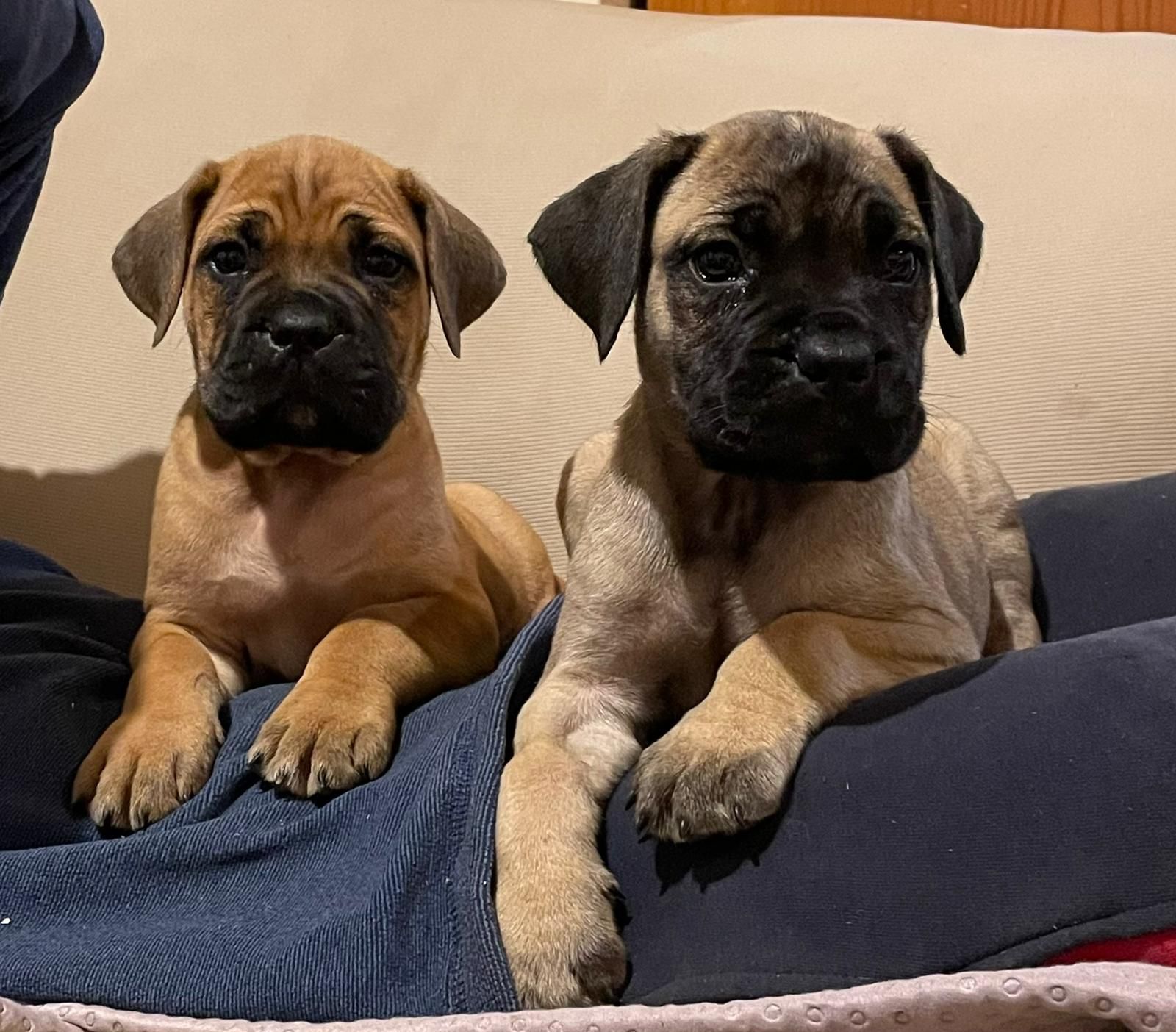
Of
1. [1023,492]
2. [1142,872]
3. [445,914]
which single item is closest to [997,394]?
[1023,492]

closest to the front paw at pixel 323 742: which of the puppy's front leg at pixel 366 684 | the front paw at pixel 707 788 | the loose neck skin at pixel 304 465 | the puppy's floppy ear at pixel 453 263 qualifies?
the puppy's front leg at pixel 366 684

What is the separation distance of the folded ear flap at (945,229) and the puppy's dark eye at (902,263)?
58mm

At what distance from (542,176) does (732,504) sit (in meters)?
1.89

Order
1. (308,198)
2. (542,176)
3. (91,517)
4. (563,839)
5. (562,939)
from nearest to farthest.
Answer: (562,939)
(563,839)
(308,198)
(91,517)
(542,176)

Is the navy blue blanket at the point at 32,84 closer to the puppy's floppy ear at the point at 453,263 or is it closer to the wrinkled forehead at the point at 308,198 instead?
the wrinkled forehead at the point at 308,198

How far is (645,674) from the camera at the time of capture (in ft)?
7.17

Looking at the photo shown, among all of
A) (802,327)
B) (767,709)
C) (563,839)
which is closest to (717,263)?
(802,327)

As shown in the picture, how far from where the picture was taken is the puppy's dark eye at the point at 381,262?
261 centimetres

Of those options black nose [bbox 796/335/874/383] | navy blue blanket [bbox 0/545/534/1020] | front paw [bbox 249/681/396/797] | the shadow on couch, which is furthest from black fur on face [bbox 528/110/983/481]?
the shadow on couch

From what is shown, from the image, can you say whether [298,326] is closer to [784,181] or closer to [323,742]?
[323,742]

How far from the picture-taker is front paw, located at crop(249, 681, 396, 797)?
1.96 meters

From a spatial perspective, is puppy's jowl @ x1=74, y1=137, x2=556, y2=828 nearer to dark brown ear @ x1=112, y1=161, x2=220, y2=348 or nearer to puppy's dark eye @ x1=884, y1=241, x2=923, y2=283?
dark brown ear @ x1=112, y1=161, x2=220, y2=348

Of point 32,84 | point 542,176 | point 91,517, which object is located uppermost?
point 32,84

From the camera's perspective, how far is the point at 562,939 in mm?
1587
